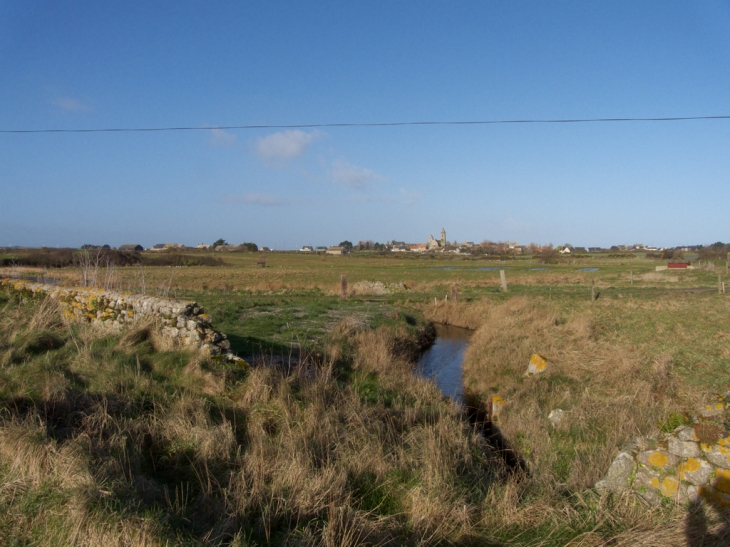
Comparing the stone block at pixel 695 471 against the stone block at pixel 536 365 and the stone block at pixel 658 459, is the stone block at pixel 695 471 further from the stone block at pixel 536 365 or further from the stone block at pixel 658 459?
the stone block at pixel 536 365

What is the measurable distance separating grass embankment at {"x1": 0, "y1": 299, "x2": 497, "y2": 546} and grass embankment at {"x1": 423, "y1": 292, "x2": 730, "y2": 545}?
94 centimetres

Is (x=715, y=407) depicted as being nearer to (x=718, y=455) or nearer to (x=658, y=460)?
(x=718, y=455)

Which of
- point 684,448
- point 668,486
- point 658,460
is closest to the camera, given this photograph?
point 668,486

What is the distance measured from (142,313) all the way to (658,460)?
30.0 feet

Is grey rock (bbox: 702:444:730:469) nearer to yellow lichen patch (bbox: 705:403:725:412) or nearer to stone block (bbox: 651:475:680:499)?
stone block (bbox: 651:475:680:499)

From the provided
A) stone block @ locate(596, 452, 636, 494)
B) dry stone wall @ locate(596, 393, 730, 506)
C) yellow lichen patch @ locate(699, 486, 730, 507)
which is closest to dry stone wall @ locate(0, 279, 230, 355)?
stone block @ locate(596, 452, 636, 494)

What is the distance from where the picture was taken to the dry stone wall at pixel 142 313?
9203mm

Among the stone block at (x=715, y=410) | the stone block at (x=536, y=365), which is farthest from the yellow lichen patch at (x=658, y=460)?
the stone block at (x=536, y=365)

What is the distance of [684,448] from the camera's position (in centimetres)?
486

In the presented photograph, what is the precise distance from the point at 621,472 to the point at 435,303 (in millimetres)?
20718

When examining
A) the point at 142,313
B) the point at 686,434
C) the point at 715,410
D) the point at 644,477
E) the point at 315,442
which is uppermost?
the point at 142,313

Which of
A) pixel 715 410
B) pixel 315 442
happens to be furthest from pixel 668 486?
pixel 315 442

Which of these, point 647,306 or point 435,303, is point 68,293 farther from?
point 647,306

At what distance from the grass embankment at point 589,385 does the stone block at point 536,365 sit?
0.58ft
